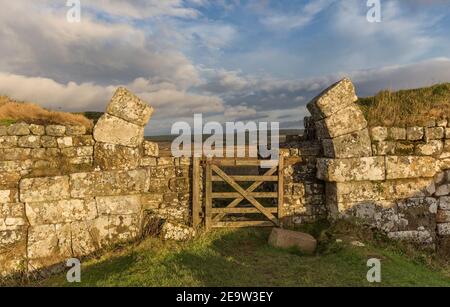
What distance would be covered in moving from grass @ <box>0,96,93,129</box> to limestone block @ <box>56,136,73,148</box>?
41cm

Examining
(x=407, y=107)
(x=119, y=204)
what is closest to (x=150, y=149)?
(x=119, y=204)

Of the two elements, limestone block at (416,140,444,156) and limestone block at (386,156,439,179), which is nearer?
limestone block at (386,156,439,179)

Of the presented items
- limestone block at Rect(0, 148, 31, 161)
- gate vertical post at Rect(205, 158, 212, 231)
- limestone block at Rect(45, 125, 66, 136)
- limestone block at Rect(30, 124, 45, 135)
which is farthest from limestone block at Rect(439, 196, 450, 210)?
limestone block at Rect(0, 148, 31, 161)

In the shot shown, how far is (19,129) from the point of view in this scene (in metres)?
7.00

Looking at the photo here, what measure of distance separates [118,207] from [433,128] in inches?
288

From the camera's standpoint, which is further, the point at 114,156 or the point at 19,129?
the point at 114,156

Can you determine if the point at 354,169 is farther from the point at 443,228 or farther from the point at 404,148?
the point at 443,228

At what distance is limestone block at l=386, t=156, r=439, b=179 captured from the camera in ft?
25.8

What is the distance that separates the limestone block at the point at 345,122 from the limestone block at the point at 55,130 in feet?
18.4

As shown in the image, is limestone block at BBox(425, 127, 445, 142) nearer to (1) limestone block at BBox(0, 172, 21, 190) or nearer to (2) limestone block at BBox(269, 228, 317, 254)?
(2) limestone block at BBox(269, 228, 317, 254)

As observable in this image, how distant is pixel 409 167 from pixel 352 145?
141cm

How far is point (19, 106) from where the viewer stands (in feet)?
26.7

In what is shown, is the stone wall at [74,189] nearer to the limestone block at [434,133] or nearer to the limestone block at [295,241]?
the limestone block at [295,241]
